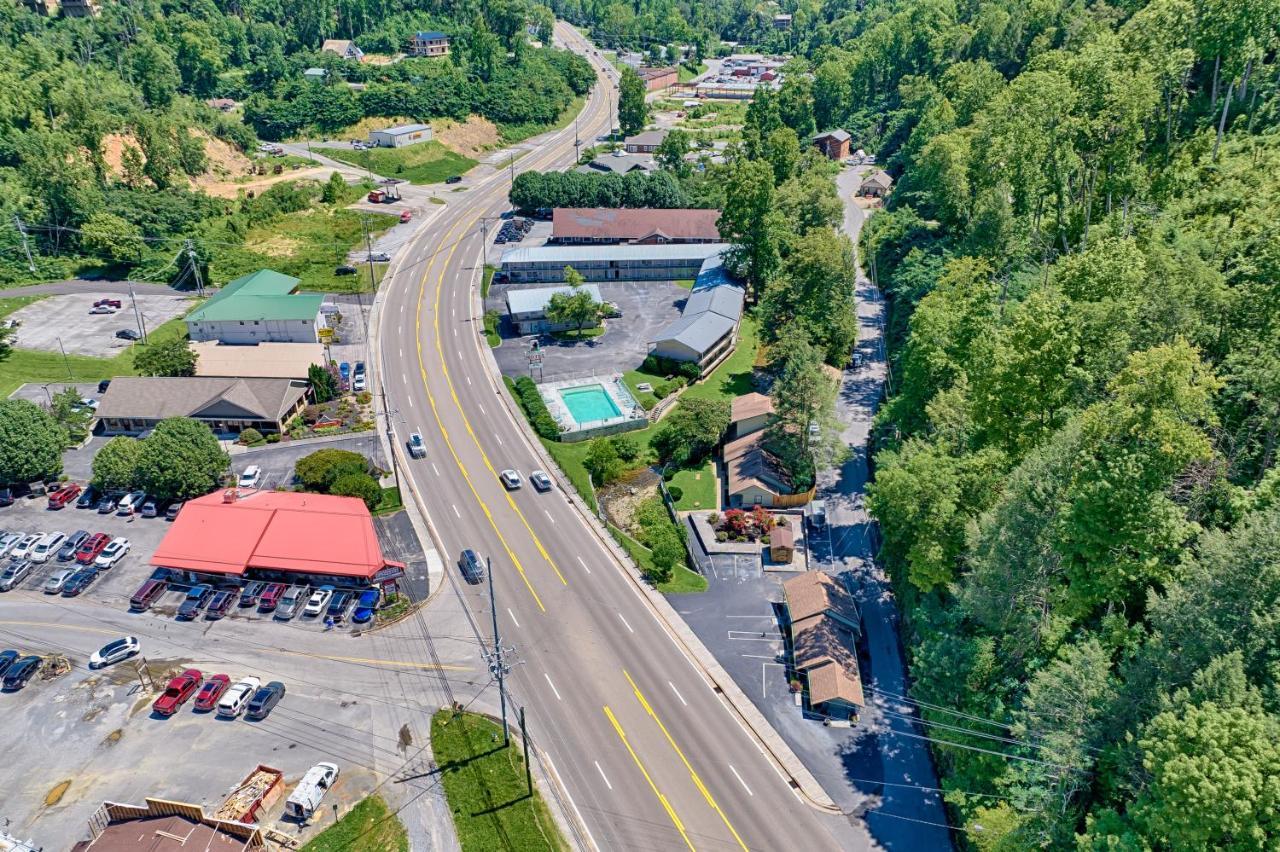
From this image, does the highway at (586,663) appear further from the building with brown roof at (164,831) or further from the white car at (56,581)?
the white car at (56,581)

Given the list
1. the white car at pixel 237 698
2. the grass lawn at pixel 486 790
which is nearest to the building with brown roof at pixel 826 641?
the grass lawn at pixel 486 790

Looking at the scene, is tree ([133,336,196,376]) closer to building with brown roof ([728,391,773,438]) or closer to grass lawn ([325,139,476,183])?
building with brown roof ([728,391,773,438])

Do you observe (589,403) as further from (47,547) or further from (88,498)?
(47,547)

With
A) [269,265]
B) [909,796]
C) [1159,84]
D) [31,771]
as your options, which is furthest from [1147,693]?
[269,265]

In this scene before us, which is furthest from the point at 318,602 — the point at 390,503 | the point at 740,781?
the point at 740,781

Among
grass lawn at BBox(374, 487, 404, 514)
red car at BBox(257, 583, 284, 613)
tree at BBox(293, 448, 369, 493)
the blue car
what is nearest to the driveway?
tree at BBox(293, 448, 369, 493)

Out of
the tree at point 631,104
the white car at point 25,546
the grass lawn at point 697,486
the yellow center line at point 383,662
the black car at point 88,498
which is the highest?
the tree at point 631,104
